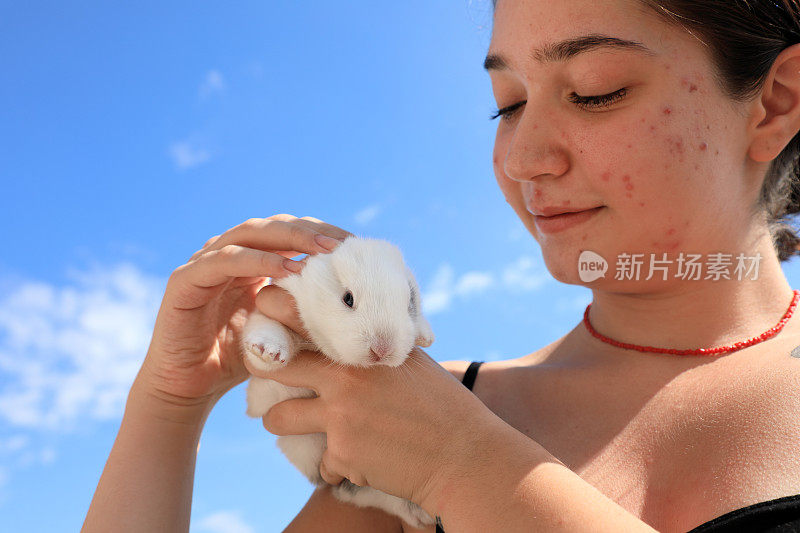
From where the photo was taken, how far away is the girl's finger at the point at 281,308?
2.40 m

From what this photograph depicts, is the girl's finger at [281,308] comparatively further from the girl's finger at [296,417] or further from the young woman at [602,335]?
the girl's finger at [296,417]

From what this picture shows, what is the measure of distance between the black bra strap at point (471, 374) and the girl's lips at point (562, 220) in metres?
0.81

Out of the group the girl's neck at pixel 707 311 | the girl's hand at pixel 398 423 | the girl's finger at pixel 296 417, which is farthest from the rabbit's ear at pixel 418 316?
the girl's neck at pixel 707 311

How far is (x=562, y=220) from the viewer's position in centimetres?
246

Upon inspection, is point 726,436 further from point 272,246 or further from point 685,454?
point 272,246

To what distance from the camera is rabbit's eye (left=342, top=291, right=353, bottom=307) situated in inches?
92.3

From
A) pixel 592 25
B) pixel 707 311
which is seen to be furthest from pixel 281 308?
pixel 707 311

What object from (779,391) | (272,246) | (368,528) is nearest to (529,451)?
(779,391)

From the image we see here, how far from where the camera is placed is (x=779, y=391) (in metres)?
2.06

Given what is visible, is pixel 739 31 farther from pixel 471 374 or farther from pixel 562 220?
pixel 471 374

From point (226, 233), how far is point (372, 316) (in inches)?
31.9

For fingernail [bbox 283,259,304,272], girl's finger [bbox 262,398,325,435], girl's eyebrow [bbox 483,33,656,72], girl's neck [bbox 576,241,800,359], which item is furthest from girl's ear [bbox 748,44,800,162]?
girl's finger [bbox 262,398,325,435]

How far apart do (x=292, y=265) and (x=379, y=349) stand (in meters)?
0.51

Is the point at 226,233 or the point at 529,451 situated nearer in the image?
the point at 529,451
